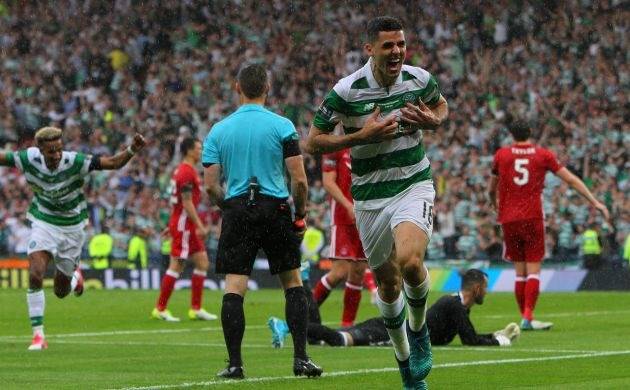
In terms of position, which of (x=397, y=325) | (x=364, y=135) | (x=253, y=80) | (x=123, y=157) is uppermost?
(x=253, y=80)

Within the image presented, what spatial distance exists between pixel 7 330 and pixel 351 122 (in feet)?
30.4

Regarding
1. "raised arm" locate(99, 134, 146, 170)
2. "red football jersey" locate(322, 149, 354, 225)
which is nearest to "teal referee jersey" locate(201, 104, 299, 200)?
"raised arm" locate(99, 134, 146, 170)

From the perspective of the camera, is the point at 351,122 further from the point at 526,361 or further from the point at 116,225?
the point at 116,225

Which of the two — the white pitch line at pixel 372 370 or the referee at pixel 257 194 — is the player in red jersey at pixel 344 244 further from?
the referee at pixel 257 194

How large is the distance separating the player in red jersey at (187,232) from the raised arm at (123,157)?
5.36 m

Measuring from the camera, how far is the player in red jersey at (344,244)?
50.3 feet

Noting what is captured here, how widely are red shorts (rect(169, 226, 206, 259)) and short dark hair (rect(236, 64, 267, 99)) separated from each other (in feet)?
29.5

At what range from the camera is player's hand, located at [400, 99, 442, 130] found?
350 inches

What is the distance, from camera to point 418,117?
890 centimetres

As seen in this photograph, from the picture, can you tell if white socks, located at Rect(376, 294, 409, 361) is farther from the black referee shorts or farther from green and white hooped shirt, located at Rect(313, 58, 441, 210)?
the black referee shorts

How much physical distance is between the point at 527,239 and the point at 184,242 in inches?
201

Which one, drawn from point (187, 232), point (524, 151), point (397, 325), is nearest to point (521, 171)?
point (524, 151)

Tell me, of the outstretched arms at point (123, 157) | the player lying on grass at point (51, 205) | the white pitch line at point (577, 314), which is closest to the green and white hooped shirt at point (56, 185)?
the player lying on grass at point (51, 205)

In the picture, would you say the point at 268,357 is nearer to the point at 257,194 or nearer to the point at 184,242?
the point at 257,194
